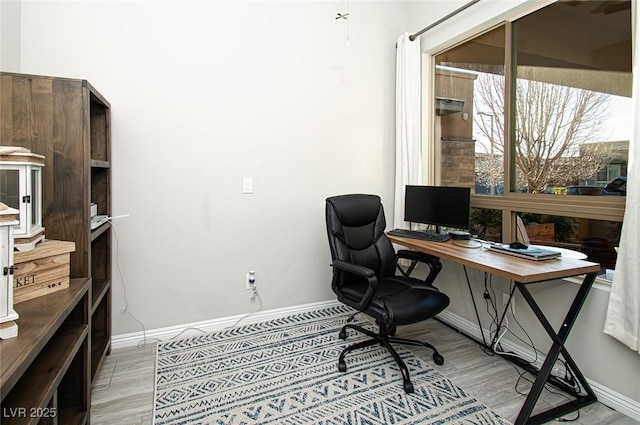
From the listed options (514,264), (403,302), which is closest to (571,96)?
(514,264)

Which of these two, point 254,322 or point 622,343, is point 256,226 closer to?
point 254,322

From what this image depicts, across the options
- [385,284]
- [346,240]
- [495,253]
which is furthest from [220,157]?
[495,253]

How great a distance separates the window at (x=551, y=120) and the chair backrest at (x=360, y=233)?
0.84 metres

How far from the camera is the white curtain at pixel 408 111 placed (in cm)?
311

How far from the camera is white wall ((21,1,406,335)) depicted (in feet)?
8.11

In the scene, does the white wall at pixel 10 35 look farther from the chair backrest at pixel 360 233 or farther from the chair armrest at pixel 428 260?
the chair armrest at pixel 428 260

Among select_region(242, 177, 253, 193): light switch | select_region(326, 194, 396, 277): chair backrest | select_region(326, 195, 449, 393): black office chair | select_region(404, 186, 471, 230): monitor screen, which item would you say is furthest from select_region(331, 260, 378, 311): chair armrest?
select_region(242, 177, 253, 193): light switch

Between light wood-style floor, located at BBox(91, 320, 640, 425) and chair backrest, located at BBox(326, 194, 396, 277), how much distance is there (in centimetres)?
65

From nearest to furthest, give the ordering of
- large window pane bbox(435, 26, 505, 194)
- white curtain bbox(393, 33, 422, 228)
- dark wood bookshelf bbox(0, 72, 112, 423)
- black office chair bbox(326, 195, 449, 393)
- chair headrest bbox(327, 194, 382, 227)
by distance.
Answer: dark wood bookshelf bbox(0, 72, 112, 423) → black office chair bbox(326, 195, 449, 393) → chair headrest bbox(327, 194, 382, 227) → large window pane bbox(435, 26, 505, 194) → white curtain bbox(393, 33, 422, 228)

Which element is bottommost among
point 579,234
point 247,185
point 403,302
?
point 403,302

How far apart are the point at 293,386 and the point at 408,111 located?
2360 millimetres

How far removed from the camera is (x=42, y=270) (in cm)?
148

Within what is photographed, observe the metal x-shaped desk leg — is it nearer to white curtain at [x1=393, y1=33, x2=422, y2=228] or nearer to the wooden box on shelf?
white curtain at [x1=393, y1=33, x2=422, y2=228]

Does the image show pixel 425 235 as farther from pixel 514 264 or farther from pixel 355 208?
pixel 514 264
